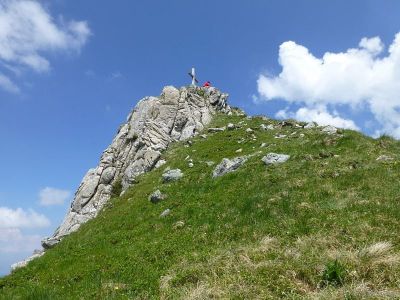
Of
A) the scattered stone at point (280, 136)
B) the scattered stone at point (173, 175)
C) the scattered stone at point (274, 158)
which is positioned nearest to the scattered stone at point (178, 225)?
the scattered stone at point (274, 158)

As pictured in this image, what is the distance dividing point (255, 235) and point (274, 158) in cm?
1032

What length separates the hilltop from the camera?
12.1 m

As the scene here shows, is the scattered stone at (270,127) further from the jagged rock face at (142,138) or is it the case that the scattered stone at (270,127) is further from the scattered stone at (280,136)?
the jagged rock face at (142,138)

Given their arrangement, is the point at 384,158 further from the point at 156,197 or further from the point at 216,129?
the point at 216,129

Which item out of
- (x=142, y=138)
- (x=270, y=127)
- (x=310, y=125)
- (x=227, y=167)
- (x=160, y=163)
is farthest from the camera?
(x=142, y=138)

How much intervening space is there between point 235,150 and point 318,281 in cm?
2315

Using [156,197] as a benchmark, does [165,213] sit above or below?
below

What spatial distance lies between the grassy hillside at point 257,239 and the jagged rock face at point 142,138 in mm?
10302

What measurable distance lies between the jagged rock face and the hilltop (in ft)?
28.5

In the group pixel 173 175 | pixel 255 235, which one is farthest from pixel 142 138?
pixel 255 235

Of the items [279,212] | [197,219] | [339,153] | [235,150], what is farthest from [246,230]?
[235,150]

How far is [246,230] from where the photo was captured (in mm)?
17266

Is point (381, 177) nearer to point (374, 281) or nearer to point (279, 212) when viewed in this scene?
point (279, 212)

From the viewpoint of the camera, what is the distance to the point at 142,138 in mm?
43875
